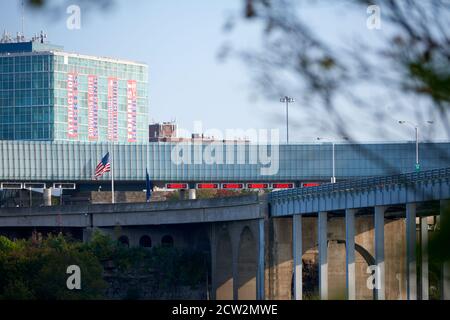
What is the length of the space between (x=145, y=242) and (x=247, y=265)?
19823 mm

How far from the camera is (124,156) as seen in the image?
14850cm

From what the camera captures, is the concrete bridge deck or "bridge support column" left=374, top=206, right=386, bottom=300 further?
the concrete bridge deck

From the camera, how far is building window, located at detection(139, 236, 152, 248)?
340ft

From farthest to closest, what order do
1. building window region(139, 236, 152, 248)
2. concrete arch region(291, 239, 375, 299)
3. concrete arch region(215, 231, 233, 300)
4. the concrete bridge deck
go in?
building window region(139, 236, 152, 248) → concrete arch region(215, 231, 233, 300) → the concrete bridge deck → concrete arch region(291, 239, 375, 299)

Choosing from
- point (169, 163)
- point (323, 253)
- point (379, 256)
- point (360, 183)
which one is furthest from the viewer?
point (169, 163)

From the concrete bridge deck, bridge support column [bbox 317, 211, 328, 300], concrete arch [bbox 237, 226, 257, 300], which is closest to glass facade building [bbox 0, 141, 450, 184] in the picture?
the concrete bridge deck

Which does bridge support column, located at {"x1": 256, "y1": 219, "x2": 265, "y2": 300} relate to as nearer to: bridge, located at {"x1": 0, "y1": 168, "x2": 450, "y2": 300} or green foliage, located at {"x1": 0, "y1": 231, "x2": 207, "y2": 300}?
bridge, located at {"x1": 0, "y1": 168, "x2": 450, "y2": 300}

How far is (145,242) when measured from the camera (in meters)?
104

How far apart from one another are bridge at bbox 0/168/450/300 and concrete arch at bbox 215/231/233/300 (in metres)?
0.08

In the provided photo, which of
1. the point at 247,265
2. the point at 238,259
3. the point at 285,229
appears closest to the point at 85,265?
the point at 238,259

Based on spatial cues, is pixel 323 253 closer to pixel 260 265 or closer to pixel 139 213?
pixel 260 265
